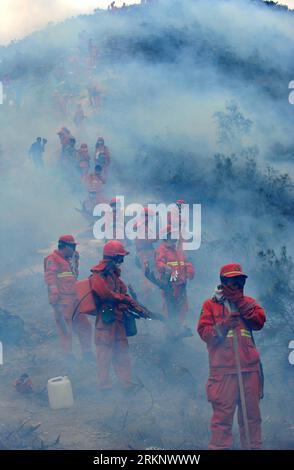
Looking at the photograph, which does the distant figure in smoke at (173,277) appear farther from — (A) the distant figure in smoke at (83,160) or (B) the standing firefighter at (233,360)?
(A) the distant figure in smoke at (83,160)

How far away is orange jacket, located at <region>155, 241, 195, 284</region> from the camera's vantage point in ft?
29.6

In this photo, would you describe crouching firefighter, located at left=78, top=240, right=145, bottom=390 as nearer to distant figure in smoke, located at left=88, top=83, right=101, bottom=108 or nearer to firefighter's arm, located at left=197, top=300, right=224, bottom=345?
firefighter's arm, located at left=197, top=300, right=224, bottom=345

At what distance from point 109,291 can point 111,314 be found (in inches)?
11.0

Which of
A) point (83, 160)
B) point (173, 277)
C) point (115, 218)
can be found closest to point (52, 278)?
point (173, 277)

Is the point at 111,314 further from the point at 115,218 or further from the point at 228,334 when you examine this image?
the point at 115,218

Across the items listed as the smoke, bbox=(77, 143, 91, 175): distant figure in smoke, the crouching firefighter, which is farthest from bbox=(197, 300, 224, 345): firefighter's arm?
bbox=(77, 143, 91, 175): distant figure in smoke

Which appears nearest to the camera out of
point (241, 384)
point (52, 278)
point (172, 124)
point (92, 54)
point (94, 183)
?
point (241, 384)

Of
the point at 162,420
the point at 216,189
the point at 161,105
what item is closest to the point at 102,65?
the point at 161,105

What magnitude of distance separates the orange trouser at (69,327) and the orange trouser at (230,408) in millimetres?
3034

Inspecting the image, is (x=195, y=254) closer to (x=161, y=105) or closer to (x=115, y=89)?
(x=161, y=105)

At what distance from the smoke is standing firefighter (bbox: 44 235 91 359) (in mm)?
892

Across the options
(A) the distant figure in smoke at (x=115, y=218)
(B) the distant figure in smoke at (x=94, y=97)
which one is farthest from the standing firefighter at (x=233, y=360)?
(B) the distant figure in smoke at (x=94, y=97)

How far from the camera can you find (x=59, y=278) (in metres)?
8.46
